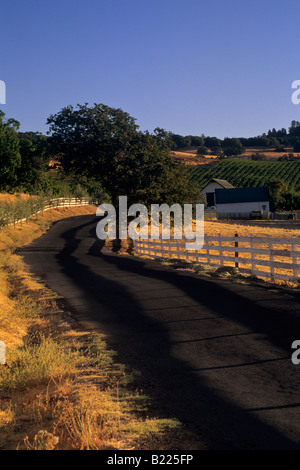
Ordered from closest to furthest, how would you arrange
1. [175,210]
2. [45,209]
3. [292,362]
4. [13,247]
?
[292,362] < [13,247] < [175,210] < [45,209]

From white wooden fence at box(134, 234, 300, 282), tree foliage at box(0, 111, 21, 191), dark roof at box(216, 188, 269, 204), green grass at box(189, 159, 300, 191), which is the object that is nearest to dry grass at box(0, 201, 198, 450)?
white wooden fence at box(134, 234, 300, 282)

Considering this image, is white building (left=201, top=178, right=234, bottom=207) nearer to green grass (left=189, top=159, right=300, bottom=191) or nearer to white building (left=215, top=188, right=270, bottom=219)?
white building (left=215, top=188, right=270, bottom=219)

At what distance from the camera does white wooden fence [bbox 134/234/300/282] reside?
15953 millimetres

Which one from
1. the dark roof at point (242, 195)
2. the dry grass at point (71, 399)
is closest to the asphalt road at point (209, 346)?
the dry grass at point (71, 399)

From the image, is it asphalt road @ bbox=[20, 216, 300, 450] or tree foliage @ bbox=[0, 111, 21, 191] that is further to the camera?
tree foliage @ bbox=[0, 111, 21, 191]

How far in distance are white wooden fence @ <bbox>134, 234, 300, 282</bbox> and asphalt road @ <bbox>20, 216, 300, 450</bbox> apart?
139 cm

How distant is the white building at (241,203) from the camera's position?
88.4 m

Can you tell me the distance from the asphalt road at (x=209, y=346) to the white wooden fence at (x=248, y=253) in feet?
4.57

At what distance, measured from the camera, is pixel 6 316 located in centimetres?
1090

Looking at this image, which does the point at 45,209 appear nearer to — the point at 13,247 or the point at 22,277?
the point at 13,247

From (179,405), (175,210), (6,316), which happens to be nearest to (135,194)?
(175,210)

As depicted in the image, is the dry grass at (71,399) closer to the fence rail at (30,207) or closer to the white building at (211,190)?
the fence rail at (30,207)

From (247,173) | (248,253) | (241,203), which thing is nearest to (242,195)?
(241,203)
